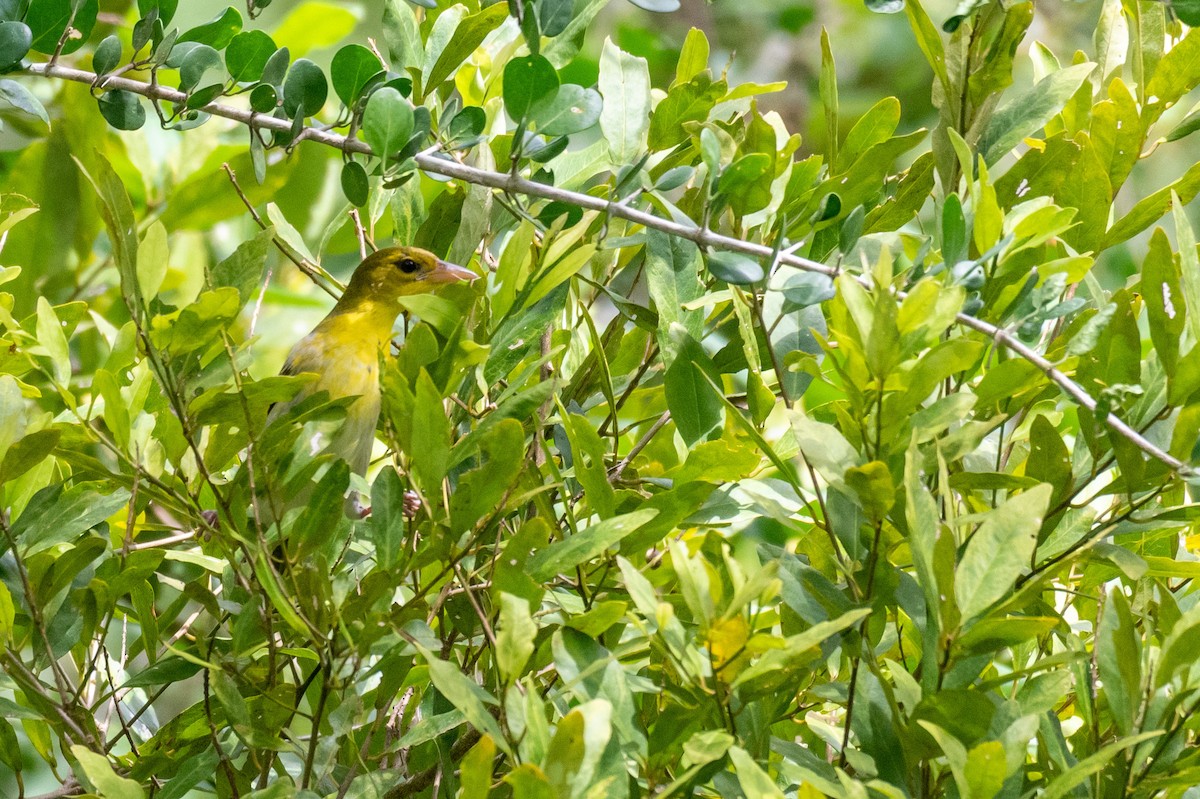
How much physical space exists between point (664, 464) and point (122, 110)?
2.44 feet

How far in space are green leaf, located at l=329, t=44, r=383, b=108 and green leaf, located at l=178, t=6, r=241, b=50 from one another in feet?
0.58

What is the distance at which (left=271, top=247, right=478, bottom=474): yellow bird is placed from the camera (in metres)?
2.47

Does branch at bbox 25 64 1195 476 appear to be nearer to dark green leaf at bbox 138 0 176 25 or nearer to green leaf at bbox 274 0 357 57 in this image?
dark green leaf at bbox 138 0 176 25

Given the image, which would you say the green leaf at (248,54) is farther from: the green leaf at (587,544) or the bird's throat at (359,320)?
the bird's throat at (359,320)

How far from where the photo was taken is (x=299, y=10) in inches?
139

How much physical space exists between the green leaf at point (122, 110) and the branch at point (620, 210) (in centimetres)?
2

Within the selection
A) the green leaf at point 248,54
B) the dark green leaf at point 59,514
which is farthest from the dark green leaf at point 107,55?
the dark green leaf at point 59,514

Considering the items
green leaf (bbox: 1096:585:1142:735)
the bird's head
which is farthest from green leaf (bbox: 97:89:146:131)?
green leaf (bbox: 1096:585:1142:735)

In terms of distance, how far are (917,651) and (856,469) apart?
1.26 ft

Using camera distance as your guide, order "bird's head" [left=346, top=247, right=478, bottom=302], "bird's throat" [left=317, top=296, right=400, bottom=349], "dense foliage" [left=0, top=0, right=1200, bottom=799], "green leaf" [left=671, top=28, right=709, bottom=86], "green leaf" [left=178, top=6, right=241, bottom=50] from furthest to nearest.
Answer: "bird's throat" [left=317, top=296, right=400, bottom=349]
"bird's head" [left=346, top=247, right=478, bottom=302]
"green leaf" [left=671, top=28, right=709, bottom=86]
"green leaf" [left=178, top=6, right=241, bottom=50]
"dense foliage" [left=0, top=0, right=1200, bottom=799]

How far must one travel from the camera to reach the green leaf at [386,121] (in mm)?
1127

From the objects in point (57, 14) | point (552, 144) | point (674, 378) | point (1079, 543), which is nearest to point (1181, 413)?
point (1079, 543)

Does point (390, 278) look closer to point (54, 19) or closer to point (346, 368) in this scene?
point (346, 368)

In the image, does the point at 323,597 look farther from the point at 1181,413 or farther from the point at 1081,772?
the point at 1181,413
